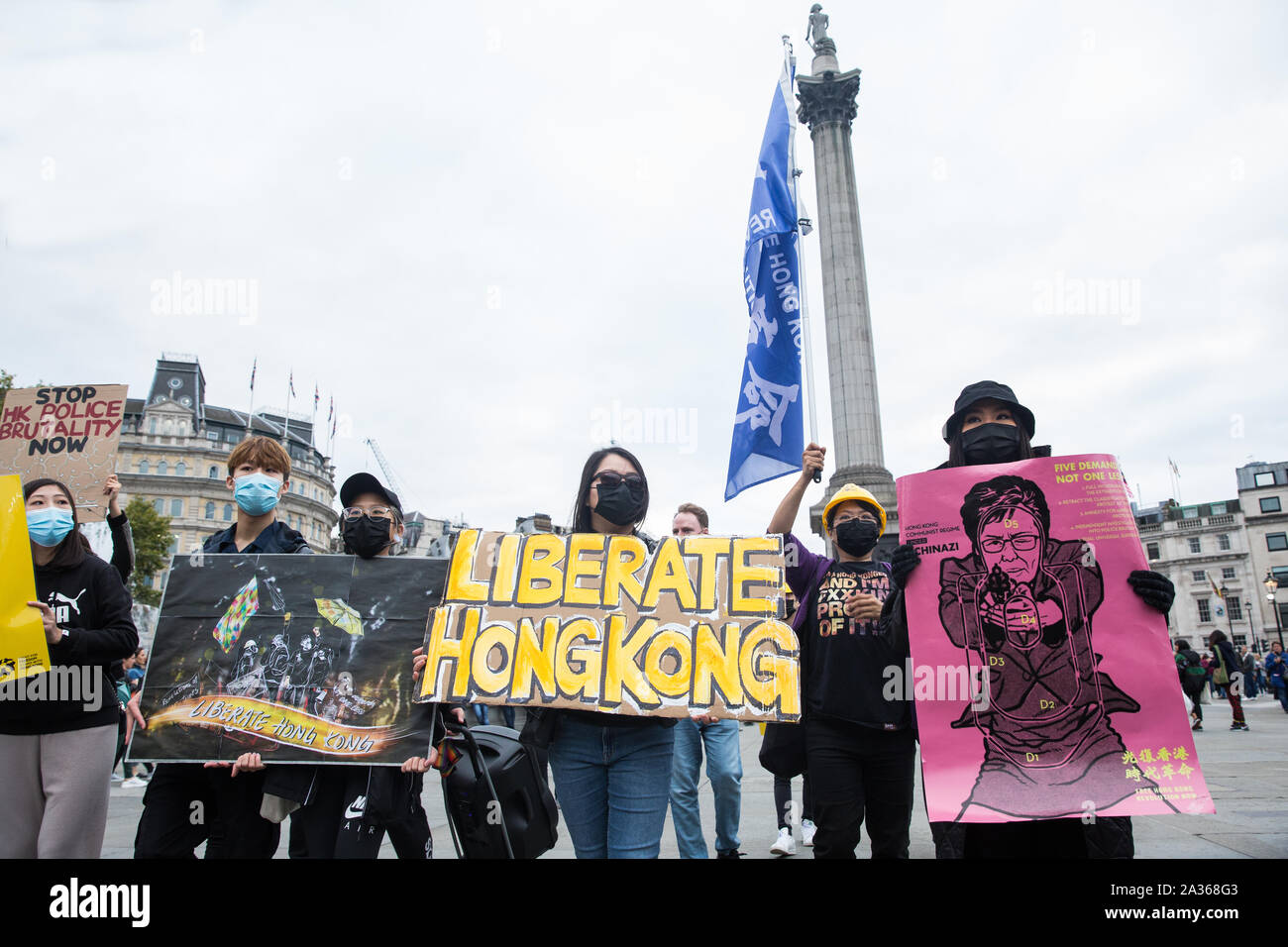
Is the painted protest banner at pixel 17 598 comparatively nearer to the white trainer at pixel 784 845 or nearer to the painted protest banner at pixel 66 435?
the painted protest banner at pixel 66 435

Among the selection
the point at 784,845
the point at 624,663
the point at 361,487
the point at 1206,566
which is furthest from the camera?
the point at 1206,566

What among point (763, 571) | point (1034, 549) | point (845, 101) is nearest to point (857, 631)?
point (763, 571)

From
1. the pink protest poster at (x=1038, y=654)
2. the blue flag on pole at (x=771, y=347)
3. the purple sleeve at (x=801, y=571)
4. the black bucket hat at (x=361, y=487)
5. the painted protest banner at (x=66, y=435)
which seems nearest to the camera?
the pink protest poster at (x=1038, y=654)

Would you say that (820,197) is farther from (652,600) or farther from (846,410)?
(652,600)

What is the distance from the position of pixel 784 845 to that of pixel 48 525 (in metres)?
5.25

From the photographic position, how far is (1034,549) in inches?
140

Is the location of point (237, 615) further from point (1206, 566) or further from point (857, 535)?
point (1206, 566)

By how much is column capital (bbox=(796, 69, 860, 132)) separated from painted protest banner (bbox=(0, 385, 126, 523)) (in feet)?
81.2

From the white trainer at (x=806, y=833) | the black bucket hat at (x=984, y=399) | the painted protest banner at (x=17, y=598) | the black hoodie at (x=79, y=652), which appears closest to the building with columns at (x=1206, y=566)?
the white trainer at (x=806, y=833)

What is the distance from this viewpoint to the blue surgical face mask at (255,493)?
4.21m

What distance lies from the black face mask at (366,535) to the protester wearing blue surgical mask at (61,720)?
136 cm

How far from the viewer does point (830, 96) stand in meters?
25.3

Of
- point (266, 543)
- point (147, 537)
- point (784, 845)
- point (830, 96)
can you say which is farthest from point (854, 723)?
point (147, 537)

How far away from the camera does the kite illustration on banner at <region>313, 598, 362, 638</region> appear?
3.84 meters
